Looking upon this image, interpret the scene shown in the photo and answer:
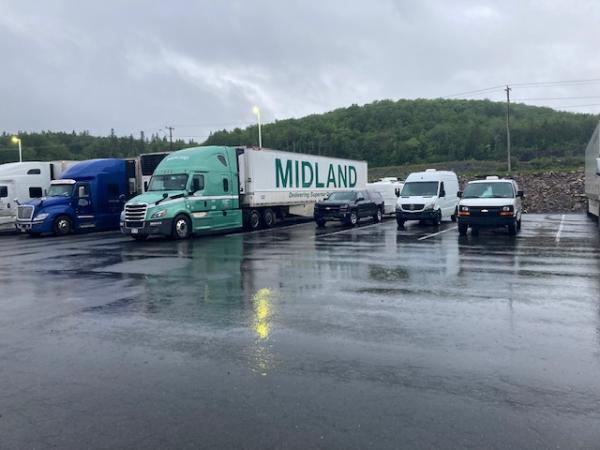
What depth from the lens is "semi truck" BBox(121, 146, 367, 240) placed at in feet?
68.5

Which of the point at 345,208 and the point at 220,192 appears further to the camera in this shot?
the point at 345,208

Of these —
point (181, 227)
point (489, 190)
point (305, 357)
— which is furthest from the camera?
point (181, 227)

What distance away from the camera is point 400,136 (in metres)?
105

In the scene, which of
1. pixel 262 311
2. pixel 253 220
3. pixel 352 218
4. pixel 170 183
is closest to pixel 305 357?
pixel 262 311

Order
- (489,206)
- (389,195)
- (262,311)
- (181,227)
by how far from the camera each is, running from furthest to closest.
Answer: (389,195) < (181,227) < (489,206) < (262,311)

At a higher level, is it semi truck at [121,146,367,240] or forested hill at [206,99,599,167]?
forested hill at [206,99,599,167]

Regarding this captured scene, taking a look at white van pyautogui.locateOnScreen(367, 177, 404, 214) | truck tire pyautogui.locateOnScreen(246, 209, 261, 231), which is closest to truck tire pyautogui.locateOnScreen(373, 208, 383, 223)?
white van pyautogui.locateOnScreen(367, 177, 404, 214)

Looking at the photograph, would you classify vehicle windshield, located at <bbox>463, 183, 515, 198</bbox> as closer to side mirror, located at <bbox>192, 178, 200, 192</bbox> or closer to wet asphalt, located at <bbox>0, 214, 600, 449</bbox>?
wet asphalt, located at <bbox>0, 214, 600, 449</bbox>

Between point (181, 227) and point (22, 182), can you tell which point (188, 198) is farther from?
point (22, 182)

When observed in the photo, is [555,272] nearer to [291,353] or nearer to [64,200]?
[291,353]

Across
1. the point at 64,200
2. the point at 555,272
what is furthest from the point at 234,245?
the point at 64,200

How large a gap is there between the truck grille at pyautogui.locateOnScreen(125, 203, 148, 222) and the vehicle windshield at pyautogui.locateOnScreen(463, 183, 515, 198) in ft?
39.0

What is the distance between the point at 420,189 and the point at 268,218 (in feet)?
23.6

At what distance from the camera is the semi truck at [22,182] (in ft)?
94.0
